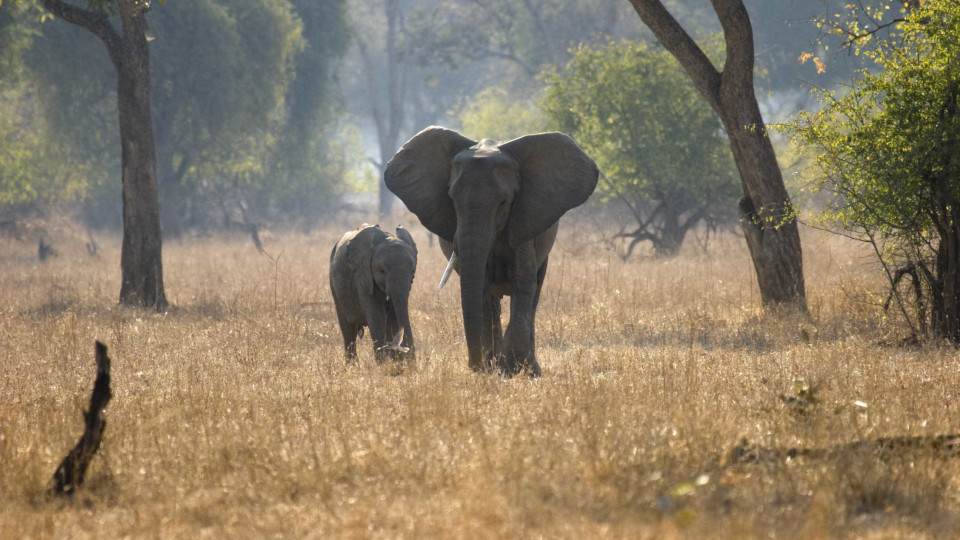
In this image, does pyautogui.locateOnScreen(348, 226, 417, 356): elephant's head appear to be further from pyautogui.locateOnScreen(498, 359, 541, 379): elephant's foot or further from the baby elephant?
pyautogui.locateOnScreen(498, 359, 541, 379): elephant's foot

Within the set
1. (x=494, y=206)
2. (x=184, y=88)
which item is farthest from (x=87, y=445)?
(x=184, y=88)

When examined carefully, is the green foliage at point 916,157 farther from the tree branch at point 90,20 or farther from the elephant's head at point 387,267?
the tree branch at point 90,20

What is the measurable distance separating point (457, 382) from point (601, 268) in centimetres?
1139

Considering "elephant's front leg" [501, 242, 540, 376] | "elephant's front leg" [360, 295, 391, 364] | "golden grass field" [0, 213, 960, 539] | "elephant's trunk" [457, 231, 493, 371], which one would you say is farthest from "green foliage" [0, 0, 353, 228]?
"elephant's trunk" [457, 231, 493, 371]

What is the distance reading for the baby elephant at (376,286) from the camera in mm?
9172

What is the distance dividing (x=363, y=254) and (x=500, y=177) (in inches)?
86.2

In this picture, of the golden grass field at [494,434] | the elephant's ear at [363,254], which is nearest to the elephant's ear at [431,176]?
the elephant's ear at [363,254]

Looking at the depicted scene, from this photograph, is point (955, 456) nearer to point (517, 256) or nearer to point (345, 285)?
point (517, 256)

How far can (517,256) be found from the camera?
8.54m

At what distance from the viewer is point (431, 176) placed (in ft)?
28.4

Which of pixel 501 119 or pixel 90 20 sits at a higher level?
pixel 501 119

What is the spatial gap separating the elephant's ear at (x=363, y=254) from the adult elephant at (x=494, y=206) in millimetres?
1007

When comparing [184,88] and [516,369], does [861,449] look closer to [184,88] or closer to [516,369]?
[516,369]

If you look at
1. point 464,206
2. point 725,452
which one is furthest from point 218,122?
point 725,452
